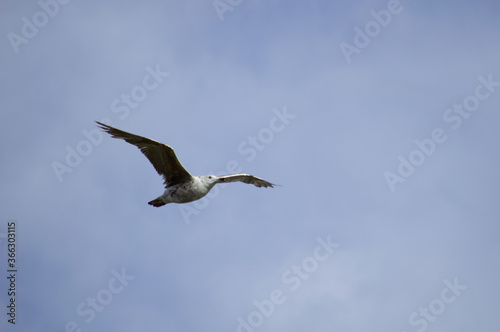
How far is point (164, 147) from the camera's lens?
27406mm

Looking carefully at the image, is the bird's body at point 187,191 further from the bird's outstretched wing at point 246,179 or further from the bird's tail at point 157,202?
the bird's outstretched wing at point 246,179

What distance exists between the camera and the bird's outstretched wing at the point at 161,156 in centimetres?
2697

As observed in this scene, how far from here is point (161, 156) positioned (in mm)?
27797

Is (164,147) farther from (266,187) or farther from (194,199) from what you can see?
(266,187)

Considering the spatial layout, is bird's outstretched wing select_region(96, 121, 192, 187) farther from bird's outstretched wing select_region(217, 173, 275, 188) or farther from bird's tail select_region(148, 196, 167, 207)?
bird's outstretched wing select_region(217, 173, 275, 188)

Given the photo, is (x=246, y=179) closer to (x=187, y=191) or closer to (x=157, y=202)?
(x=187, y=191)

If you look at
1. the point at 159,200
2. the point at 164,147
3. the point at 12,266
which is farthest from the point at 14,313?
the point at 164,147

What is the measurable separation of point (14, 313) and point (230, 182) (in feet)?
37.3

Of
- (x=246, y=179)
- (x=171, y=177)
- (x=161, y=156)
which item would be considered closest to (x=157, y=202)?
(x=171, y=177)

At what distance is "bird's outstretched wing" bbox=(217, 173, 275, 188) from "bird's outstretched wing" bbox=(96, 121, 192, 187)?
195 centimetres

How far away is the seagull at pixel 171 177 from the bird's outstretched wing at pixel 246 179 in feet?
3.08

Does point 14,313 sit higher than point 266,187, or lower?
higher

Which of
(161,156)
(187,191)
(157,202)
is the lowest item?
(187,191)

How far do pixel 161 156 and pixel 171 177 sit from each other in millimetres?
1058
